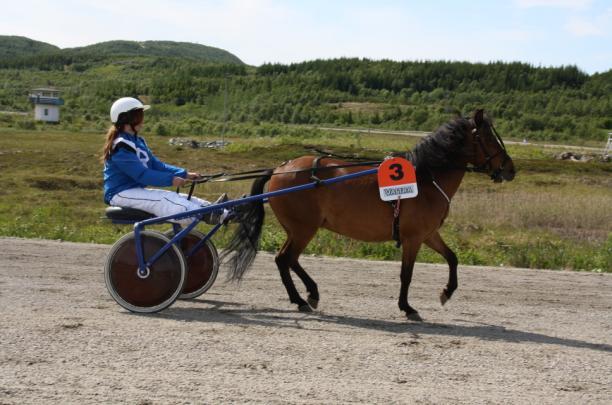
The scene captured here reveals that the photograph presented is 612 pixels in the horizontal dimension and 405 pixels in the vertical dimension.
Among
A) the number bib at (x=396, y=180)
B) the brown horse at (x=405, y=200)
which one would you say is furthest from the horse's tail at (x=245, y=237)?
the number bib at (x=396, y=180)

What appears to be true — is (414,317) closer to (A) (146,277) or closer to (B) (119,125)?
(A) (146,277)

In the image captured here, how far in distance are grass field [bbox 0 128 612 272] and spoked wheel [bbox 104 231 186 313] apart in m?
4.15

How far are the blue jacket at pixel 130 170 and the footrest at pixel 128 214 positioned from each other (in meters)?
0.13

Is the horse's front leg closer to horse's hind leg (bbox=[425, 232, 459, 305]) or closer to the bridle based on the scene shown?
horse's hind leg (bbox=[425, 232, 459, 305])

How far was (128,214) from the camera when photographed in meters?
6.80

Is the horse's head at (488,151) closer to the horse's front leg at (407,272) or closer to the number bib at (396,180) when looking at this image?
the number bib at (396,180)

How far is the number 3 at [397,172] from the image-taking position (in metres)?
6.60

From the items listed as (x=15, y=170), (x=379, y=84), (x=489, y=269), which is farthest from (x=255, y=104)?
(x=489, y=269)

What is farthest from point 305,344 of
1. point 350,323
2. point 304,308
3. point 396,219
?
point 396,219

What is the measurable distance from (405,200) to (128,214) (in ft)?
8.04

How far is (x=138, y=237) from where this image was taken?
655 cm

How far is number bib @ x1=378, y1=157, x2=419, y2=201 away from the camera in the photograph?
259 inches

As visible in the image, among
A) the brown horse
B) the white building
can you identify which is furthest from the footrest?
the white building

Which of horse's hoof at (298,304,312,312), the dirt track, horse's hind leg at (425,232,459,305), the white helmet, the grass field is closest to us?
the dirt track
